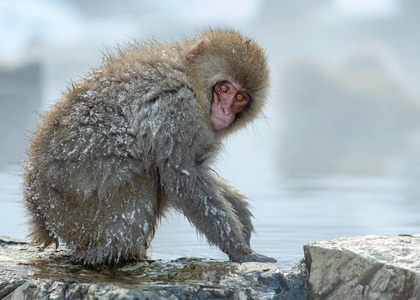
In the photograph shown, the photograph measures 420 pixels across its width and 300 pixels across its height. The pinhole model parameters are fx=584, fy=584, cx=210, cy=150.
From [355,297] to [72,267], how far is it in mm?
1834

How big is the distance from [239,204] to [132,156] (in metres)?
1.10

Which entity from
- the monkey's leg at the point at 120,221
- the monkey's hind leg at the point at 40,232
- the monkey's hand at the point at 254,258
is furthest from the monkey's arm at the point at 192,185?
the monkey's hind leg at the point at 40,232

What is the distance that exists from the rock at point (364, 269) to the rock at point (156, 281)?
0.15 m

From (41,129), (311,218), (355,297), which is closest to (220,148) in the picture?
(41,129)

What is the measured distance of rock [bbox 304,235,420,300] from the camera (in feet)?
9.87

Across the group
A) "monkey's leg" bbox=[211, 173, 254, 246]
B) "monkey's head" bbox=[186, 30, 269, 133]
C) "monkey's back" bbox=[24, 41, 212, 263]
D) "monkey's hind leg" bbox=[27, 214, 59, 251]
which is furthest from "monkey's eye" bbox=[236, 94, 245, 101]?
"monkey's hind leg" bbox=[27, 214, 59, 251]

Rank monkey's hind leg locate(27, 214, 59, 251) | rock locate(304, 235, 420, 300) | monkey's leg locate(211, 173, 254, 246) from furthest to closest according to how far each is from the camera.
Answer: monkey's leg locate(211, 173, 254, 246), monkey's hind leg locate(27, 214, 59, 251), rock locate(304, 235, 420, 300)

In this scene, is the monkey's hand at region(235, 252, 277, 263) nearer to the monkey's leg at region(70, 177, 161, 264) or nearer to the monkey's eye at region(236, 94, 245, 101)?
the monkey's leg at region(70, 177, 161, 264)

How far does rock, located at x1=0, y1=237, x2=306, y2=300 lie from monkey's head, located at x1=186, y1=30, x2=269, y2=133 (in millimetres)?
1031

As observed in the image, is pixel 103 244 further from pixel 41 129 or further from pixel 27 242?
pixel 27 242

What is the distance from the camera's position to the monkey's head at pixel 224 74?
4.02m

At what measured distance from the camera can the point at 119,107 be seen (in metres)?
3.79

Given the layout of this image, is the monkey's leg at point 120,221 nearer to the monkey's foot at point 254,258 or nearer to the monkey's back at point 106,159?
the monkey's back at point 106,159

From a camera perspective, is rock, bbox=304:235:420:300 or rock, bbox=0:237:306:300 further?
rock, bbox=0:237:306:300
